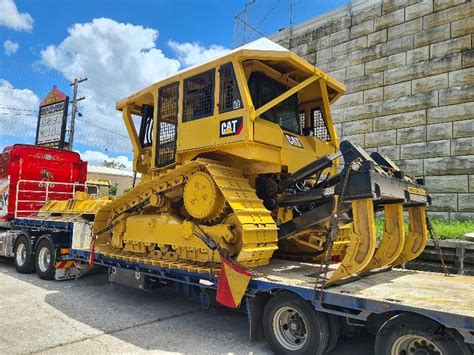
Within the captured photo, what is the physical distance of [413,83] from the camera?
411 inches

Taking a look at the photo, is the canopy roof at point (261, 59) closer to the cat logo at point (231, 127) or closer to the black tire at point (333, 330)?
the cat logo at point (231, 127)

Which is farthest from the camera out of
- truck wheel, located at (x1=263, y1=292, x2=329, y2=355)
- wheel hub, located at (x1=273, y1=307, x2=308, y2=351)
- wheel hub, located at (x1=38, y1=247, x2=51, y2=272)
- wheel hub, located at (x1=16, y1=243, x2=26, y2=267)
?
wheel hub, located at (x1=16, y1=243, x2=26, y2=267)

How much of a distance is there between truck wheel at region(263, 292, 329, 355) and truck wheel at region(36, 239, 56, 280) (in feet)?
19.8

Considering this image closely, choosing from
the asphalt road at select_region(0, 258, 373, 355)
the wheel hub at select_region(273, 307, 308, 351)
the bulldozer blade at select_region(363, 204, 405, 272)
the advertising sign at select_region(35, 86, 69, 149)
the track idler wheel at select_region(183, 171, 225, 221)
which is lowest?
the asphalt road at select_region(0, 258, 373, 355)

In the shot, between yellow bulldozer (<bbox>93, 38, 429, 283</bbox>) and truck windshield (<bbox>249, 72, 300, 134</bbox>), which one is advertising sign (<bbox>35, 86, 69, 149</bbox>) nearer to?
yellow bulldozer (<bbox>93, 38, 429, 283</bbox>)

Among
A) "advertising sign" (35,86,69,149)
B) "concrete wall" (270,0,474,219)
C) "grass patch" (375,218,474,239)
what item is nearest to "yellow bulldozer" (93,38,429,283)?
"grass patch" (375,218,474,239)

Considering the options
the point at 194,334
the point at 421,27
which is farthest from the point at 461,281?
the point at 421,27

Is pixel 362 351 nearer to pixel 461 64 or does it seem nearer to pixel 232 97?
pixel 232 97

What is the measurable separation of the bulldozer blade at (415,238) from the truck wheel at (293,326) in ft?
6.67

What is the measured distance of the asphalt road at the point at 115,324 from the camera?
4979mm

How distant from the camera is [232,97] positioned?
591 cm

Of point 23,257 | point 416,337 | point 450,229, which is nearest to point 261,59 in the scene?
point 416,337

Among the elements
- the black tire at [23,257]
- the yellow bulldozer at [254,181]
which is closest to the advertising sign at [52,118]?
the black tire at [23,257]

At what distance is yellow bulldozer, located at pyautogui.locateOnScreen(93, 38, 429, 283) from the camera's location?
499 cm
